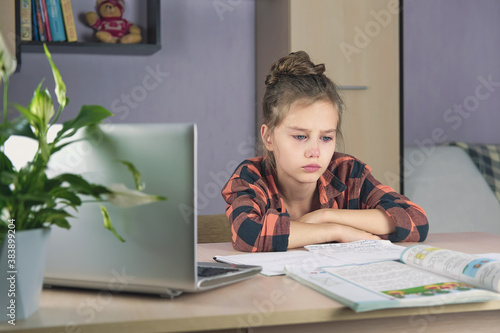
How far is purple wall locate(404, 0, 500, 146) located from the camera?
3160 millimetres

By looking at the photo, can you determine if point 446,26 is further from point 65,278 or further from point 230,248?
point 65,278

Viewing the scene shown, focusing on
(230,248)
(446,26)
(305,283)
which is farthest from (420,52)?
(305,283)

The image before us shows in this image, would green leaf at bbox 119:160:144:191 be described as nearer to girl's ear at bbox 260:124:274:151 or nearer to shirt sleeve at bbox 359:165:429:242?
shirt sleeve at bbox 359:165:429:242

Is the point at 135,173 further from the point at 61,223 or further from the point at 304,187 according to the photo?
the point at 304,187

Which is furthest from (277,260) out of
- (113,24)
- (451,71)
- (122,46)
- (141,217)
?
(451,71)

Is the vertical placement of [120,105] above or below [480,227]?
above

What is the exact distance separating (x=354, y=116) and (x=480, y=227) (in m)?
0.80

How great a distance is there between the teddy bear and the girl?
4.08 ft

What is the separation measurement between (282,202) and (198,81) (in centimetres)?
157

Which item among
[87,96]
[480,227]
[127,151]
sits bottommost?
[480,227]

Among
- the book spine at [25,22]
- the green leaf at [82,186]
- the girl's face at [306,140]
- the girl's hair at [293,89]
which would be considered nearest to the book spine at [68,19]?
the book spine at [25,22]

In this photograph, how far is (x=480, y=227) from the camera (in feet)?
8.86

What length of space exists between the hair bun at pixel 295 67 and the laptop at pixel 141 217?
0.95 metres

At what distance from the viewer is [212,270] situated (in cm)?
87
